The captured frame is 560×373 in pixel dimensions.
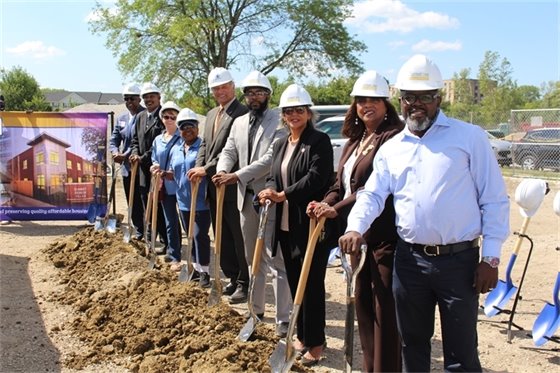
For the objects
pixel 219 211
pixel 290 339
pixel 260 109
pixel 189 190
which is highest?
pixel 260 109

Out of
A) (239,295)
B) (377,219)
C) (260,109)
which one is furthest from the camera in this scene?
(239,295)

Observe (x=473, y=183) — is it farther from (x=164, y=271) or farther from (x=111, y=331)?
(x=164, y=271)

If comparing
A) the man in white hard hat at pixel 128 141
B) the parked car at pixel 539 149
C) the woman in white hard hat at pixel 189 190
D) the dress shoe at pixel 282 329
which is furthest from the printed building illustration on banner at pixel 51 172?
the parked car at pixel 539 149

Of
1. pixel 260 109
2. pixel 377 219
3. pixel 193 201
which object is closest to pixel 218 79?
pixel 260 109

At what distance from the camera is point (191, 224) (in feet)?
19.7

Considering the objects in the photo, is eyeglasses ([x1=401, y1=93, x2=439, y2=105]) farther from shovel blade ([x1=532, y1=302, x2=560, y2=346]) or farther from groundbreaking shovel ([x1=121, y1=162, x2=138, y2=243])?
groundbreaking shovel ([x1=121, y1=162, x2=138, y2=243])

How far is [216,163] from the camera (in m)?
5.74

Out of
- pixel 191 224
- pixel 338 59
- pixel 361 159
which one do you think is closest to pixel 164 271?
pixel 191 224

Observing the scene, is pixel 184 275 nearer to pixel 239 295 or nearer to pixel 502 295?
pixel 239 295

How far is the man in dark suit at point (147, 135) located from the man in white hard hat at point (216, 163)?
1.87m

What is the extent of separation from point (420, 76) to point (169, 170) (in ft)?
15.1

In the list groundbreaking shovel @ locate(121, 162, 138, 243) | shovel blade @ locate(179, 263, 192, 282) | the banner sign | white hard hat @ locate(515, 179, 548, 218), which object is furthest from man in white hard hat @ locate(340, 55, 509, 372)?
the banner sign

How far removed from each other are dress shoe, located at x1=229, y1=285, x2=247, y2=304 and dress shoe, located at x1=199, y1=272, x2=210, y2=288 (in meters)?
0.41

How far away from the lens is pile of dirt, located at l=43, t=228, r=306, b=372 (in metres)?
4.02
